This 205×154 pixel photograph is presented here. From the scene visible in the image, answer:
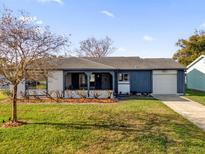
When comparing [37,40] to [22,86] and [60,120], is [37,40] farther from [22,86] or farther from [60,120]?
[22,86]

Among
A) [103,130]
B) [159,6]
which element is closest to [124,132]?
[103,130]

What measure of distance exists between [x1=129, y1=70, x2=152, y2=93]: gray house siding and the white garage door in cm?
59

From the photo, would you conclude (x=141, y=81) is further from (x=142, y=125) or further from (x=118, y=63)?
(x=142, y=125)

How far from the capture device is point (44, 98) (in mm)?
22344

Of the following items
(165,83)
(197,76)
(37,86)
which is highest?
(197,76)

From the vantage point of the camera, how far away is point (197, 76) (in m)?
34.9

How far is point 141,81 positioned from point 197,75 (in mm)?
11461

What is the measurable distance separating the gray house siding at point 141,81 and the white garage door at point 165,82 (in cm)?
59

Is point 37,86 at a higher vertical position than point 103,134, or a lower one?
higher

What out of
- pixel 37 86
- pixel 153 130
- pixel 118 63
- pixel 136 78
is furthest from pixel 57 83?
pixel 153 130

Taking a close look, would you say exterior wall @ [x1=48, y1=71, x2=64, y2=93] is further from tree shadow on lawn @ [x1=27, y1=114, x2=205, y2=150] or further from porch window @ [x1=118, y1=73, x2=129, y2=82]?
tree shadow on lawn @ [x1=27, y1=114, x2=205, y2=150]

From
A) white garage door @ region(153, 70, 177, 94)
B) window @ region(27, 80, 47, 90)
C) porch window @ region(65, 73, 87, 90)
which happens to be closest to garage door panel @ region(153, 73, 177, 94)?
white garage door @ region(153, 70, 177, 94)

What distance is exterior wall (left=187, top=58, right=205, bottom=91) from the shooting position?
3266 centimetres

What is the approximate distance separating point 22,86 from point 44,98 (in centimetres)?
277
